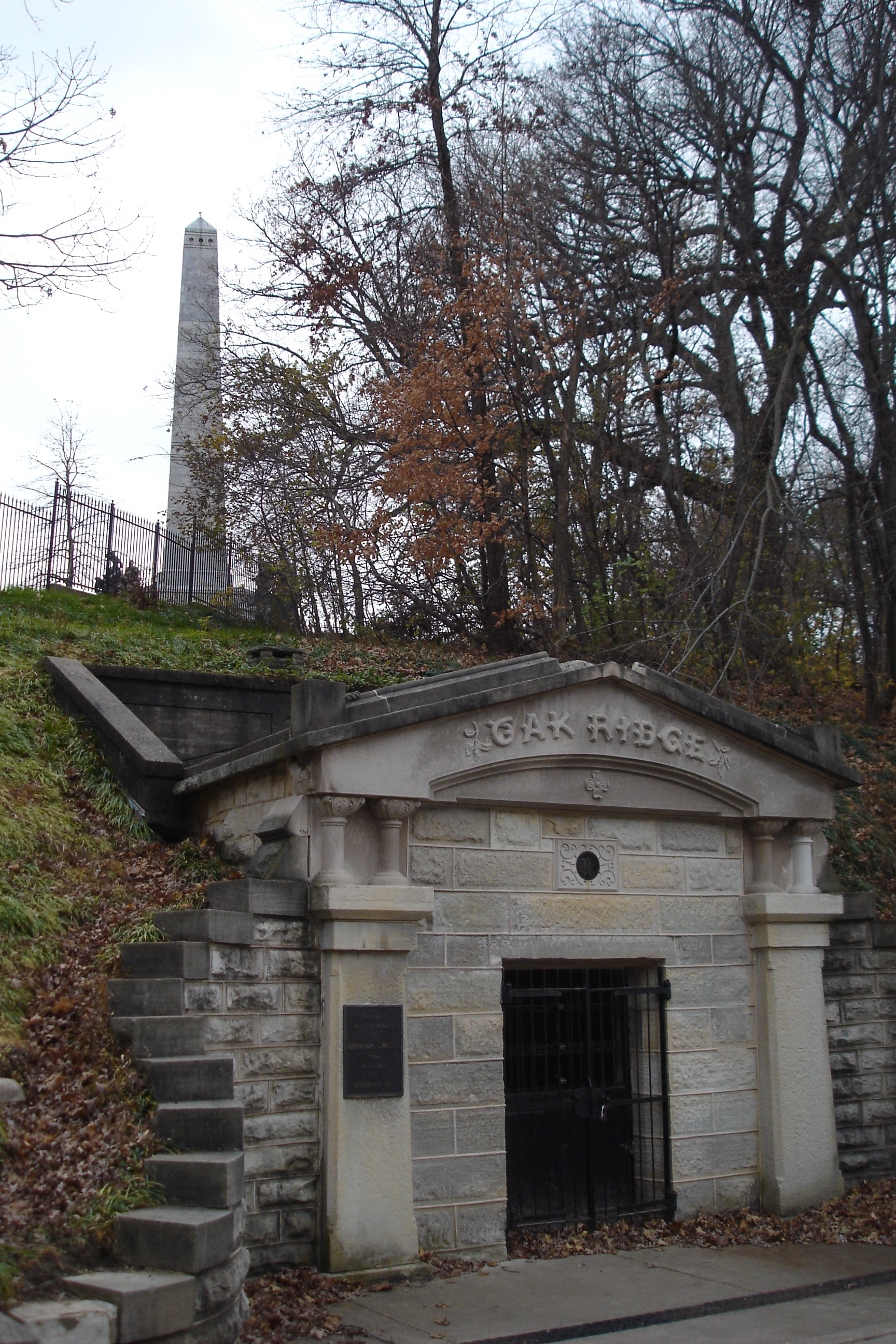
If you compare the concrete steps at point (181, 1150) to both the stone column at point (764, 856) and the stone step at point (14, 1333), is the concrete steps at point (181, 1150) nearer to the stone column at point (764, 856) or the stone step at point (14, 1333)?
the stone step at point (14, 1333)

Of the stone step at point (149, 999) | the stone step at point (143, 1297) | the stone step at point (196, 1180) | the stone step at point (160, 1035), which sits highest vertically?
the stone step at point (149, 999)

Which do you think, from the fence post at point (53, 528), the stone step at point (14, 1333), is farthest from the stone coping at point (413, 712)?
the fence post at point (53, 528)

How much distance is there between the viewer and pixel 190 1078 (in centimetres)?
598

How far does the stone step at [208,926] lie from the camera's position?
650 centimetres

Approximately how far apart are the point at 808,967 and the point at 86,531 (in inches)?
635

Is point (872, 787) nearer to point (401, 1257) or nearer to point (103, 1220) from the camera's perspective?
point (401, 1257)

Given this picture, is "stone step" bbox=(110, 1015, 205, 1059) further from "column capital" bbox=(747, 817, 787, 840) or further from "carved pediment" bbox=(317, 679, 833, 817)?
"column capital" bbox=(747, 817, 787, 840)

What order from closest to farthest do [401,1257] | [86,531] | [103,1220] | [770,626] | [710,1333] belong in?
[103,1220] < [710,1333] < [401,1257] < [770,626] < [86,531]

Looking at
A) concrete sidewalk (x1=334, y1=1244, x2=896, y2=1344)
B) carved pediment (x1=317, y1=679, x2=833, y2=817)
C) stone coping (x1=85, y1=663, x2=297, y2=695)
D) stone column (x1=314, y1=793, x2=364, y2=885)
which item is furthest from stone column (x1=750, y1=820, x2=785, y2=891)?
stone coping (x1=85, y1=663, x2=297, y2=695)

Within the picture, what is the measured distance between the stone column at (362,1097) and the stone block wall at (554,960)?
0.22 metres

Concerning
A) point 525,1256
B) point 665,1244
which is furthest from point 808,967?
point 525,1256

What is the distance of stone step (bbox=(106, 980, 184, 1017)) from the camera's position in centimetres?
631

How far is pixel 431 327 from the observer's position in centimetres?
1789

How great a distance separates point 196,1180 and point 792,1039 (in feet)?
15.8
